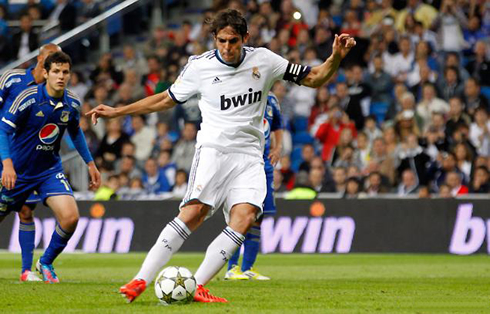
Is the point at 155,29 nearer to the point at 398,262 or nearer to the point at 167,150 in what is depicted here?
the point at 167,150

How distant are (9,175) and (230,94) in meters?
2.77

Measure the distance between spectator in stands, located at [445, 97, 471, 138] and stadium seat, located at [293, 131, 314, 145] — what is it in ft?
9.12

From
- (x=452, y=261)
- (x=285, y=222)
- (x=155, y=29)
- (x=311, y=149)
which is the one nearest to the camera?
(x=452, y=261)

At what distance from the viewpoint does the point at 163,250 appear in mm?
8047

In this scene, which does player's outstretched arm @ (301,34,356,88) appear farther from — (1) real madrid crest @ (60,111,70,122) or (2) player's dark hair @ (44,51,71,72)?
(1) real madrid crest @ (60,111,70,122)

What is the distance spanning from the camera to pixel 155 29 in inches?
903

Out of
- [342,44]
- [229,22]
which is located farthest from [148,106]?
[342,44]

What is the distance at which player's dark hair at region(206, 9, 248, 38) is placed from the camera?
811 centimetres

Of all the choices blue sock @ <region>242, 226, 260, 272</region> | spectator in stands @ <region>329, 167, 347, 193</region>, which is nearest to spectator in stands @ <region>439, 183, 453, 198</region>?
spectator in stands @ <region>329, 167, 347, 193</region>

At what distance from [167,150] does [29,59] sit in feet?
12.3

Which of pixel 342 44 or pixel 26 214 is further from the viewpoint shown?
pixel 26 214

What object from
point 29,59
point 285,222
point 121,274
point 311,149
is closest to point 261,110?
point 121,274

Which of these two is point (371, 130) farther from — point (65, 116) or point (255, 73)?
point (255, 73)

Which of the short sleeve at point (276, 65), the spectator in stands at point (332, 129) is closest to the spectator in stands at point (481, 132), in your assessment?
the spectator in stands at point (332, 129)
